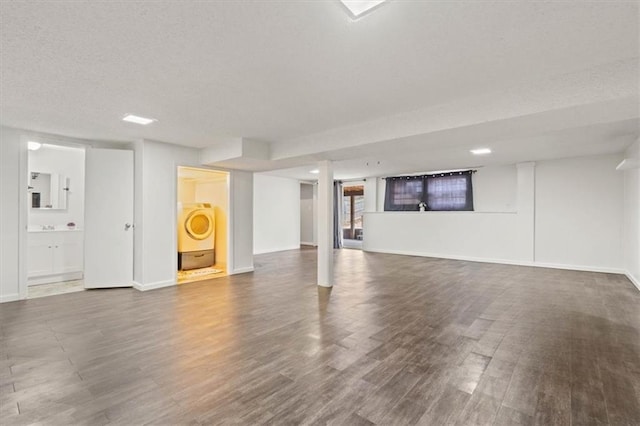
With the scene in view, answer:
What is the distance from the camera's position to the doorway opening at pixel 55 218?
512 centimetres

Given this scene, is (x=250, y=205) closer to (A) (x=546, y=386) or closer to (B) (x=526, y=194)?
(A) (x=546, y=386)

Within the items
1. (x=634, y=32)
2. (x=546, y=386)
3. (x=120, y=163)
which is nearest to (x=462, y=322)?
(x=546, y=386)

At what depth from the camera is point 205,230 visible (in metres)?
6.61

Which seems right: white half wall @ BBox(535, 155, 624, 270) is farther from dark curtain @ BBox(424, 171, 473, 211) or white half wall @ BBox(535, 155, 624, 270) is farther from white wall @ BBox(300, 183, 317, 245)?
white wall @ BBox(300, 183, 317, 245)

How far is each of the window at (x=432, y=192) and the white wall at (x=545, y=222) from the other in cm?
29

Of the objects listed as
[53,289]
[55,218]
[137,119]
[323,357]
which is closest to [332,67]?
[323,357]

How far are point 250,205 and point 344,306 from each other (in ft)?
11.2

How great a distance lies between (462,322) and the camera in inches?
133

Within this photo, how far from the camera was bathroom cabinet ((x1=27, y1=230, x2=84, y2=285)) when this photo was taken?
5090 millimetres

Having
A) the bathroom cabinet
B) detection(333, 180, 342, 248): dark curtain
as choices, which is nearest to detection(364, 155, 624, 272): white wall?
detection(333, 180, 342, 248): dark curtain

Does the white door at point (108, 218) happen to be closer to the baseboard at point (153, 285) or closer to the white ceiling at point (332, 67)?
the baseboard at point (153, 285)

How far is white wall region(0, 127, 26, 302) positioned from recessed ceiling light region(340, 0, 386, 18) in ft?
16.8

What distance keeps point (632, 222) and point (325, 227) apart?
517 centimetres

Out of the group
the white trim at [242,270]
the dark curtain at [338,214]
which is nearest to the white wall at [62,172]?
the white trim at [242,270]
